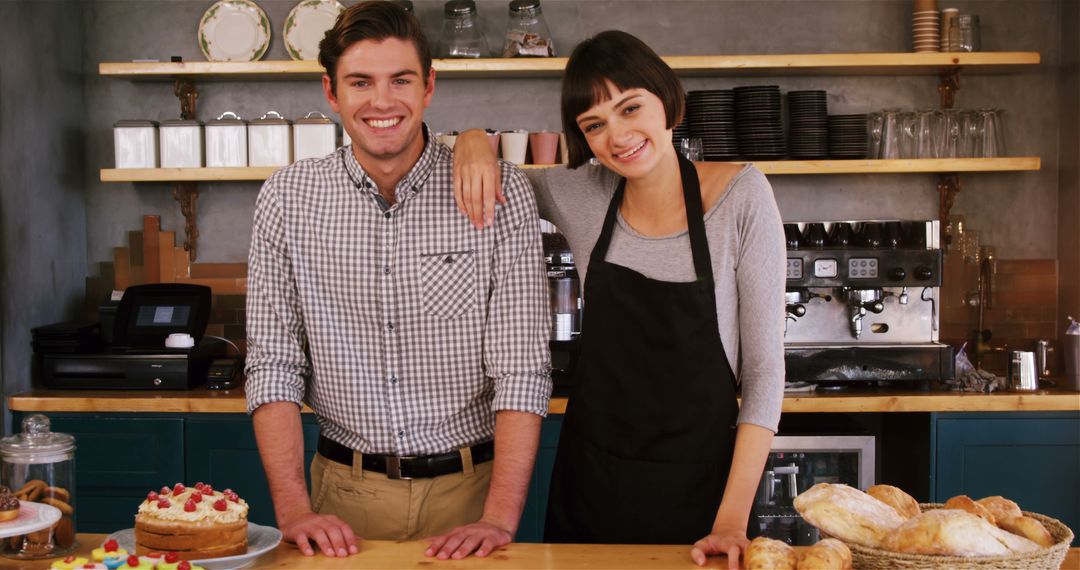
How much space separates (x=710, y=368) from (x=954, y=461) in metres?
2.03

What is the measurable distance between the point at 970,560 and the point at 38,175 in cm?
374

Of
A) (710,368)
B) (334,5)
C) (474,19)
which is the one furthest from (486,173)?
(334,5)

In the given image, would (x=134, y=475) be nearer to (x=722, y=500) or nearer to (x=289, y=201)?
(x=289, y=201)

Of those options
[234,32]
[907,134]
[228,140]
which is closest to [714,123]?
[907,134]

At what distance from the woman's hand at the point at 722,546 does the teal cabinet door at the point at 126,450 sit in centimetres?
250

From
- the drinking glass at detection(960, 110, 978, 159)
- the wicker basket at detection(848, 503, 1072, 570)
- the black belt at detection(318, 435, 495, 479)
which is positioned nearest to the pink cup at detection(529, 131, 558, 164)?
the drinking glass at detection(960, 110, 978, 159)

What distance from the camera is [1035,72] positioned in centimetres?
441

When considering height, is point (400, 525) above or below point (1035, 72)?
below

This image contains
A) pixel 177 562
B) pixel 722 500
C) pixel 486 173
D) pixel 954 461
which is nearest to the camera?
pixel 177 562

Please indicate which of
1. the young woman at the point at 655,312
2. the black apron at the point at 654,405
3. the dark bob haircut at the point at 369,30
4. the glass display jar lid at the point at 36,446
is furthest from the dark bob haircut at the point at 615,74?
the glass display jar lid at the point at 36,446

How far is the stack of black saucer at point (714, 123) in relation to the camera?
4.03m

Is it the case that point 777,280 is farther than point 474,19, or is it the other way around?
point 474,19

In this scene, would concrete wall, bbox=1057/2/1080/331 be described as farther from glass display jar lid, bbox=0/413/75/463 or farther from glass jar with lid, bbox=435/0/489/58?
glass display jar lid, bbox=0/413/75/463

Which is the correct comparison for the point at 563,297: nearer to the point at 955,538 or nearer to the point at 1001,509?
the point at 1001,509
